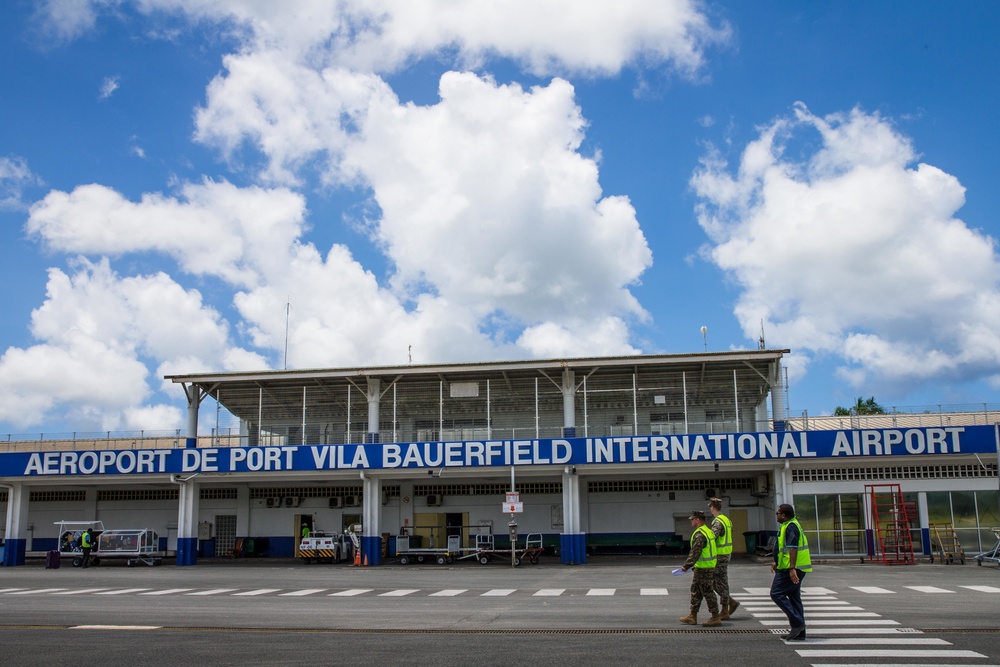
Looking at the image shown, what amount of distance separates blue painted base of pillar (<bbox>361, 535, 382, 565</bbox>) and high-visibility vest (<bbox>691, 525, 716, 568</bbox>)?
22.6 metres

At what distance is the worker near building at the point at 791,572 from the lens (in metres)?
11.5

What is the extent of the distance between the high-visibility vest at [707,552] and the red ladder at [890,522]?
19.5m

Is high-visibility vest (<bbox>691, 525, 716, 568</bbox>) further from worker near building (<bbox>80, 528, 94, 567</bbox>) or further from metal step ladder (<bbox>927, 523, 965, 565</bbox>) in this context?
worker near building (<bbox>80, 528, 94, 567</bbox>)

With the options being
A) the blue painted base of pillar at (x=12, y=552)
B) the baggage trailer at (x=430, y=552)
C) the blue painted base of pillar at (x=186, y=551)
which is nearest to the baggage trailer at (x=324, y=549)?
the baggage trailer at (x=430, y=552)

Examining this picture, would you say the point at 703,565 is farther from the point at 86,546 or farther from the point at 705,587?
the point at 86,546

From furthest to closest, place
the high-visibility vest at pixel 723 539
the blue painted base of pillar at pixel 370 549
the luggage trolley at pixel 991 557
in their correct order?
the blue painted base of pillar at pixel 370 549 < the luggage trolley at pixel 991 557 < the high-visibility vest at pixel 723 539

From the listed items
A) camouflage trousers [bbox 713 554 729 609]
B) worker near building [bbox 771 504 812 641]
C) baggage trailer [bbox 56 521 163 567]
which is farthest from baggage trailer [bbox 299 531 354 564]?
worker near building [bbox 771 504 812 641]

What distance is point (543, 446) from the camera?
33.1 meters

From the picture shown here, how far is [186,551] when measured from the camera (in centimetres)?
3506

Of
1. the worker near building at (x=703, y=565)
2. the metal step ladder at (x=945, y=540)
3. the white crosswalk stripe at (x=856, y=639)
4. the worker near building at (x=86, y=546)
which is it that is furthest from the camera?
the worker near building at (x=86, y=546)

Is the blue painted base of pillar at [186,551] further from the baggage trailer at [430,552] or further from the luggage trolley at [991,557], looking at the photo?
the luggage trolley at [991,557]

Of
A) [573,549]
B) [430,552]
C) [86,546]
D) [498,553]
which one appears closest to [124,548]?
[86,546]

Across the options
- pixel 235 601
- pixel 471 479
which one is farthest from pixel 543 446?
pixel 235 601

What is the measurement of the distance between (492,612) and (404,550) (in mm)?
18852
